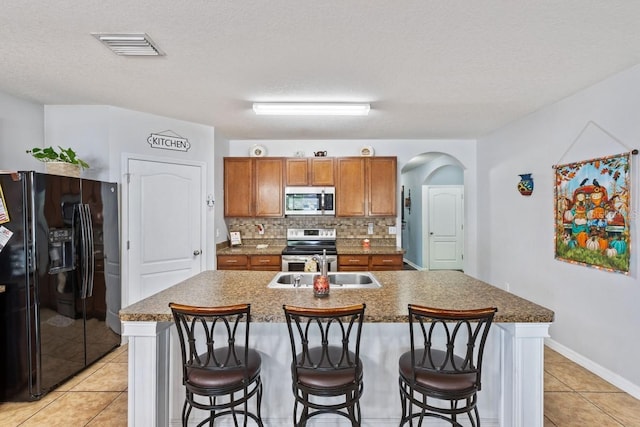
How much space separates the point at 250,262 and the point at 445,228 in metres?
4.66

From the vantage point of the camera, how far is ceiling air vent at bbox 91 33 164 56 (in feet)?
6.58

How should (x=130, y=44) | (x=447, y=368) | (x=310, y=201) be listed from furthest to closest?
(x=310, y=201) → (x=130, y=44) → (x=447, y=368)

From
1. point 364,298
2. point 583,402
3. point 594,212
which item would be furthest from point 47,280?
point 594,212

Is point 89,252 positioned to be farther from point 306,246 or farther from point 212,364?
point 306,246

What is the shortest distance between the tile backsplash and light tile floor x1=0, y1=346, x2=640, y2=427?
8.26 feet

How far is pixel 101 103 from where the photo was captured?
131 inches

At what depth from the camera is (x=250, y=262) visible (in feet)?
14.3

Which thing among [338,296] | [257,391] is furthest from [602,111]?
[257,391]

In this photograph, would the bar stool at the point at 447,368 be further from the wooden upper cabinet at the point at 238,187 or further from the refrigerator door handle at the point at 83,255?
the wooden upper cabinet at the point at 238,187

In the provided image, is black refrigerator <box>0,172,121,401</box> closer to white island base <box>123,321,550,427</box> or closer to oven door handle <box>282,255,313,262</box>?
white island base <box>123,321,550,427</box>

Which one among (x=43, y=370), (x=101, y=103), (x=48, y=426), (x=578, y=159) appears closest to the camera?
(x=48, y=426)

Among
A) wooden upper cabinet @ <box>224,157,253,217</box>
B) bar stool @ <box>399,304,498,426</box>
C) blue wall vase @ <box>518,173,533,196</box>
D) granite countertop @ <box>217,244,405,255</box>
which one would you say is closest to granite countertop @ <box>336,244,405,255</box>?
granite countertop @ <box>217,244,405,255</box>

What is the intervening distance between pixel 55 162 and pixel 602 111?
4.82 metres

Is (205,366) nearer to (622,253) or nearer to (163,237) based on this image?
(163,237)
